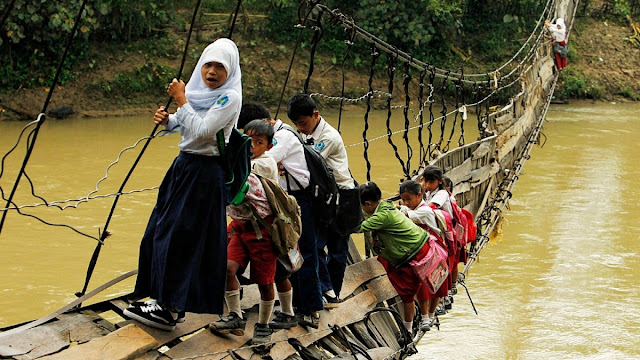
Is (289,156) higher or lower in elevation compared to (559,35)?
lower

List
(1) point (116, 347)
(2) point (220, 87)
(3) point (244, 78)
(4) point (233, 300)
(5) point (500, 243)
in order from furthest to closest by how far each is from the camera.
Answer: (3) point (244, 78) → (5) point (500, 243) → (4) point (233, 300) → (2) point (220, 87) → (1) point (116, 347)

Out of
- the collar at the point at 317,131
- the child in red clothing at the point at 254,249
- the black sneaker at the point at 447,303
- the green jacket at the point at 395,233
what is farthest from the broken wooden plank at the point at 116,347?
the black sneaker at the point at 447,303

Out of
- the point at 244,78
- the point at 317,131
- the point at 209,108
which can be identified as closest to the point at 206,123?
the point at 209,108

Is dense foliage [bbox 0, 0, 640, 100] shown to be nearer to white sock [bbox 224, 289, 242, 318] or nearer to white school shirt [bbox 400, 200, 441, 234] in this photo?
white school shirt [bbox 400, 200, 441, 234]

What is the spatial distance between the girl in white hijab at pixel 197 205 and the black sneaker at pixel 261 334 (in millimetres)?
230

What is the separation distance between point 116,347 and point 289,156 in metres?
0.86

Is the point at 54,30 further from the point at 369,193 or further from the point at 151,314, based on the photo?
the point at 151,314

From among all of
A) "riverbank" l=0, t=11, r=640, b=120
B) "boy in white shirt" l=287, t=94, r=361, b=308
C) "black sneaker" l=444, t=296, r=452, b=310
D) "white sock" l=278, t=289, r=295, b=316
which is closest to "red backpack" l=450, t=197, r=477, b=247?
"black sneaker" l=444, t=296, r=452, b=310

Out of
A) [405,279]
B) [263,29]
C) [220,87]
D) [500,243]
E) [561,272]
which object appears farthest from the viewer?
[263,29]

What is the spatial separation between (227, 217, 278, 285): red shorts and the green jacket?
795 mm

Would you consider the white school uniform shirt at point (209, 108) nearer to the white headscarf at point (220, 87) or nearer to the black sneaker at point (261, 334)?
the white headscarf at point (220, 87)

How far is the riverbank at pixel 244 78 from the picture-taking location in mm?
11383

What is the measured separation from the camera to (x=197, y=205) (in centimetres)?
240

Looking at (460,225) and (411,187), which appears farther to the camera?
(460,225)
